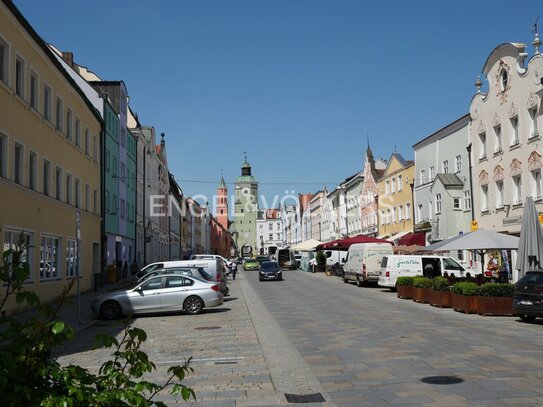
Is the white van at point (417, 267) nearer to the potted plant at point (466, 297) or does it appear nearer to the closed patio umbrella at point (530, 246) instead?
the potted plant at point (466, 297)

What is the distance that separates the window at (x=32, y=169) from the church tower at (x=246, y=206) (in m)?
152

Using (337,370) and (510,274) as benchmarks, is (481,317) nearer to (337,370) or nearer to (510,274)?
(337,370)

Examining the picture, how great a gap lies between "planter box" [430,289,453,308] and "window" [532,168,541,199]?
10.6 m

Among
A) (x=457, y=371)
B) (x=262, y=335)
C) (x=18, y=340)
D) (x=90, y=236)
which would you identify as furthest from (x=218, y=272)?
(x=18, y=340)

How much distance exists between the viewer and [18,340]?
3582mm

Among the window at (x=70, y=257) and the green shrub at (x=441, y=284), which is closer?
the green shrub at (x=441, y=284)

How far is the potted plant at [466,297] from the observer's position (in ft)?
63.3

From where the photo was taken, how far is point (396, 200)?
53.3 metres

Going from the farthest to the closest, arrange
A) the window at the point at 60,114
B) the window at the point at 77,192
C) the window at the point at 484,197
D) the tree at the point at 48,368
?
the window at the point at 484,197 < the window at the point at 77,192 < the window at the point at 60,114 < the tree at the point at 48,368

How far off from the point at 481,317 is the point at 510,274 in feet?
50.9

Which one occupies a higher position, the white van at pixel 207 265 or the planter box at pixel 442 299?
the white van at pixel 207 265

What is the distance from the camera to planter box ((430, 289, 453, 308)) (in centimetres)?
2144

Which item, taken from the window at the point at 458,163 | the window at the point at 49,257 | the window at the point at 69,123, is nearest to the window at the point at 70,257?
the window at the point at 49,257

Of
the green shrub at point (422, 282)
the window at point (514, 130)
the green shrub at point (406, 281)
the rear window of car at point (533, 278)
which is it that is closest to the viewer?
the rear window of car at point (533, 278)
